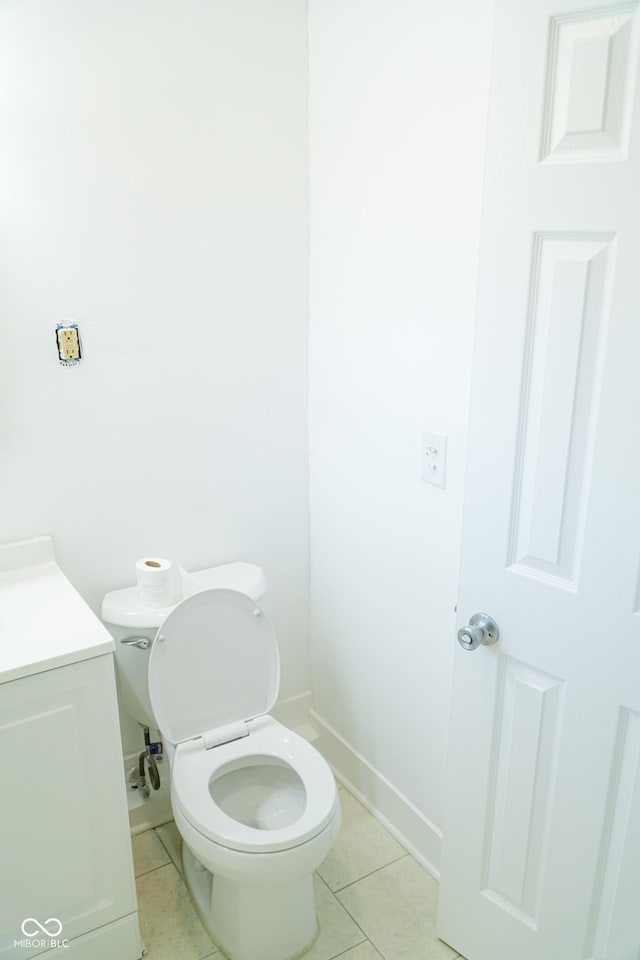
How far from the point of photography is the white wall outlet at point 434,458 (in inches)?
72.7

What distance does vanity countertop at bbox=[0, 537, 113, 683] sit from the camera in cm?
158

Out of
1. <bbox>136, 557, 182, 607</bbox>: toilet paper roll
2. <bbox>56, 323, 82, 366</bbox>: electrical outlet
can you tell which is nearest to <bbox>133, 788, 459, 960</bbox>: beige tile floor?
<bbox>136, 557, 182, 607</bbox>: toilet paper roll

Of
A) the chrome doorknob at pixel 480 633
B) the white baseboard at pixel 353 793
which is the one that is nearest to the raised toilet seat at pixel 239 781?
the white baseboard at pixel 353 793

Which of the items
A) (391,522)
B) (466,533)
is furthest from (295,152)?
(466,533)

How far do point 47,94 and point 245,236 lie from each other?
1.90 feet

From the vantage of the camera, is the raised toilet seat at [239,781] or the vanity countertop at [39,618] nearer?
the vanity countertop at [39,618]

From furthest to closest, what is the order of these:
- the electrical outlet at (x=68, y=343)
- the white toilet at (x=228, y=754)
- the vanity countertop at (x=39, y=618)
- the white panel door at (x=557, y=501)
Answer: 1. the electrical outlet at (x=68, y=343)
2. the white toilet at (x=228, y=754)
3. the vanity countertop at (x=39, y=618)
4. the white panel door at (x=557, y=501)

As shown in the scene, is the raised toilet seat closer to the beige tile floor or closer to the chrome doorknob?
the beige tile floor

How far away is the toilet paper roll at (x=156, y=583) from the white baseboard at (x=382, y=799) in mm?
812

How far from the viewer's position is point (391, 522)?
208cm

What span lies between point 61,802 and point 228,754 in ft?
1.45

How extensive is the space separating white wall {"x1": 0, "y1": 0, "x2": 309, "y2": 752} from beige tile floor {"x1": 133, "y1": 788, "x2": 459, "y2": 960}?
2.49 feet

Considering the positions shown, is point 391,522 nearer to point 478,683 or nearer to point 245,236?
point 478,683

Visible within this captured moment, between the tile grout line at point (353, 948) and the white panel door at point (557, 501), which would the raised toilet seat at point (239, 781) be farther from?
the white panel door at point (557, 501)
